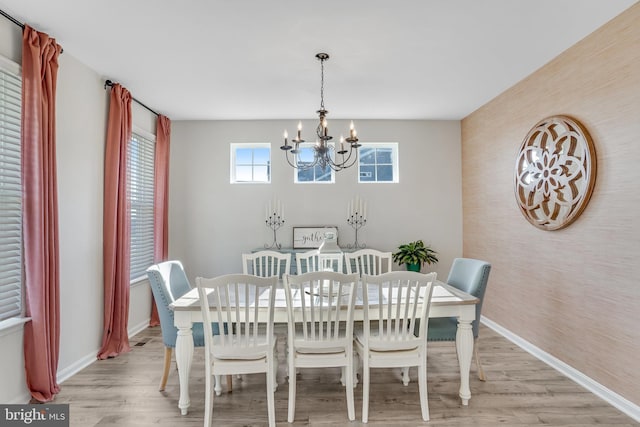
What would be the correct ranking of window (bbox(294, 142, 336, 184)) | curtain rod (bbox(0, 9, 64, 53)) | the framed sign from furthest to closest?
window (bbox(294, 142, 336, 184))
the framed sign
curtain rod (bbox(0, 9, 64, 53))

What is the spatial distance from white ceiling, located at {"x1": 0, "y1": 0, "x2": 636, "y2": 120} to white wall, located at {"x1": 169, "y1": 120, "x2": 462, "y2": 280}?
892mm

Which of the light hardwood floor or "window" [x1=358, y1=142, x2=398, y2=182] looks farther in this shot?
"window" [x1=358, y1=142, x2=398, y2=182]

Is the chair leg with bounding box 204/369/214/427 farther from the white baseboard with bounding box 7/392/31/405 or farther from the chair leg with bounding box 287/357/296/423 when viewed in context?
the white baseboard with bounding box 7/392/31/405

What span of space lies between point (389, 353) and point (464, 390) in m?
0.66

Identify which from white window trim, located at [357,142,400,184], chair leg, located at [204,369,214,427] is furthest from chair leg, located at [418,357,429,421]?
white window trim, located at [357,142,400,184]

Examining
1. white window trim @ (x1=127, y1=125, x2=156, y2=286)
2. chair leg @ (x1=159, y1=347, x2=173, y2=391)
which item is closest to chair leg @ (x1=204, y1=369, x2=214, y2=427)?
chair leg @ (x1=159, y1=347, x2=173, y2=391)

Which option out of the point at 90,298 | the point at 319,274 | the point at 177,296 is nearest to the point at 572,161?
the point at 319,274

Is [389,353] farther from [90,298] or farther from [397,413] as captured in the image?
[90,298]

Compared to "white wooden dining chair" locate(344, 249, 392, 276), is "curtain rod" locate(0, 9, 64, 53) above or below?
above

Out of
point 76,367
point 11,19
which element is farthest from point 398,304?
point 11,19

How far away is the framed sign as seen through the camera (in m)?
4.77

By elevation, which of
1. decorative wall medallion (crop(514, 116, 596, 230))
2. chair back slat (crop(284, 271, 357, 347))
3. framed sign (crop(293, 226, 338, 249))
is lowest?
chair back slat (crop(284, 271, 357, 347))

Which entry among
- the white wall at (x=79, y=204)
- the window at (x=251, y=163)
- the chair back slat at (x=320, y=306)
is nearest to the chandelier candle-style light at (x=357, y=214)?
the window at (x=251, y=163)

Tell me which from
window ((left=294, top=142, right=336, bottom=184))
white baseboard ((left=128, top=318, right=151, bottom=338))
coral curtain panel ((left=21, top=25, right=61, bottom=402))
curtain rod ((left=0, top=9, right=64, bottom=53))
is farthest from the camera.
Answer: window ((left=294, top=142, right=336, bottom=184))
